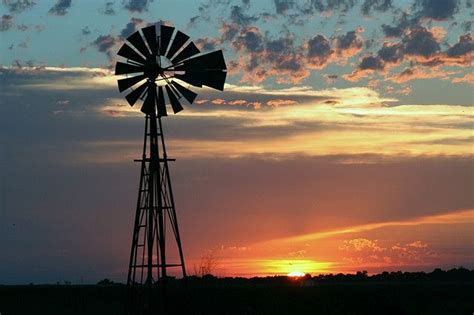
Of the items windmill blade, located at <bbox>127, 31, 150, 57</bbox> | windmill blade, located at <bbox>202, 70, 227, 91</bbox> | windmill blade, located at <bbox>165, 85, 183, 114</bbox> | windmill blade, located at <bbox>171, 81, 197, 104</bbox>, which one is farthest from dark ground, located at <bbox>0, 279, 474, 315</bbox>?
windmill blade, located at <bbox>127, 31, 150, 57</bbox>

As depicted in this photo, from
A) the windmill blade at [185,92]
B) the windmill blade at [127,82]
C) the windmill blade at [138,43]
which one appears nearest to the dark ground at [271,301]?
the windmill blade at [185,92]

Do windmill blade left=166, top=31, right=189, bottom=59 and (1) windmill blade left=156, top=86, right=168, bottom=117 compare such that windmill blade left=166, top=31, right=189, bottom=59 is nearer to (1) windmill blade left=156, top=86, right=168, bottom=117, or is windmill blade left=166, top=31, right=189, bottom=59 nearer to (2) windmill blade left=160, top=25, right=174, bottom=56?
(2) windmill blade left=160, top=25, right=174, bottom=56

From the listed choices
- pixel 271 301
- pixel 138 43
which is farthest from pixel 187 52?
pixel 271 301

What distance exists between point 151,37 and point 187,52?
1.71 meters

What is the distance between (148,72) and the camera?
48.2 m

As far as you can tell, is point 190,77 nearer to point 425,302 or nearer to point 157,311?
point 157,311

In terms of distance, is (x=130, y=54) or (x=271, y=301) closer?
(x=130, y=54)

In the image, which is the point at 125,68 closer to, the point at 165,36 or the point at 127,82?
the point at 127,82

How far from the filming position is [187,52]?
48.2 meters

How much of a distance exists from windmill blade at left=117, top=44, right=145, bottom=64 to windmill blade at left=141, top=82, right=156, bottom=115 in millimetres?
1141

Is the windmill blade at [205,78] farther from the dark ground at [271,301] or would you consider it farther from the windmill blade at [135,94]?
the dark ground at [271,301]

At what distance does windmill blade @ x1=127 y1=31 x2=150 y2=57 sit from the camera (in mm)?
48031

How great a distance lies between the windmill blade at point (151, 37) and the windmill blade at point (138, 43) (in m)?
0.23

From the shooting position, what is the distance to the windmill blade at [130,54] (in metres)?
48.2
